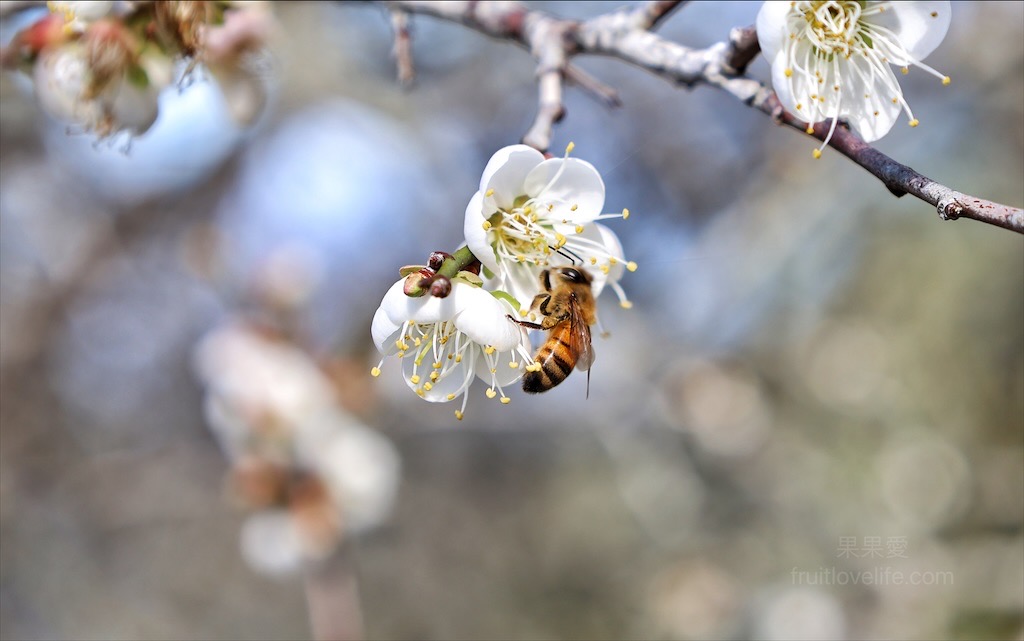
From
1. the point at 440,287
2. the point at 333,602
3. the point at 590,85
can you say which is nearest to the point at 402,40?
the point at 590,85

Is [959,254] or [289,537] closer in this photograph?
[289,537]

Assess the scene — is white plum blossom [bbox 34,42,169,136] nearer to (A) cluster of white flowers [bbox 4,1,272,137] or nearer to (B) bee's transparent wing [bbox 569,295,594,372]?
(A) cluster of white flowers [bbox 4,1,272,137]

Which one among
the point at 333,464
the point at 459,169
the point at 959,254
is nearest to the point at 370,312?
the point at 459,169

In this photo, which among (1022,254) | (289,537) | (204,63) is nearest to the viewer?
(204,63)

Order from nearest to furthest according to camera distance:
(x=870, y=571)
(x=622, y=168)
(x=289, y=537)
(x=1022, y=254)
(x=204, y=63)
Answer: (x=204, y=63) → (x=289, y=537) → (x=870, y=571) → (x=622, y=168) → (x=1022, y=254)

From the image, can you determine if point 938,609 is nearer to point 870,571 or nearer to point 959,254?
point 870,571

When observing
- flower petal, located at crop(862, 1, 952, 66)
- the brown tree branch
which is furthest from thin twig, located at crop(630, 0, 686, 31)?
flower petal, located at crop(862, 1, 952, 66)

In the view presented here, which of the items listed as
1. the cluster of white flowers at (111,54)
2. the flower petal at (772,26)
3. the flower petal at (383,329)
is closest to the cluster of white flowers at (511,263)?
the flower petal at (383,329)
